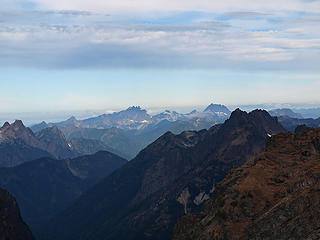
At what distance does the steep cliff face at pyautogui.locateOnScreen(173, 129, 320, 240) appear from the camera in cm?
12325

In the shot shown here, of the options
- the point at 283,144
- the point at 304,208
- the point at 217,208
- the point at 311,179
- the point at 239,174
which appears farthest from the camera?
the point at 283,144

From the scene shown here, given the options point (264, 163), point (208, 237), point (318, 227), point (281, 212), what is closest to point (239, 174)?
point (264, 163)

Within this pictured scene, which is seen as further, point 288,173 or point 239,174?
point 239,174

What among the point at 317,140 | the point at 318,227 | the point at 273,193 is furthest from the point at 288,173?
the point at 318,227

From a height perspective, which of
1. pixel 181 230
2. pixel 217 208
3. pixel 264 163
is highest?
pixel 264 163

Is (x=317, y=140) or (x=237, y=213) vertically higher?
(x=317, y=140)

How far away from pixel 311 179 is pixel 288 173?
2831cm

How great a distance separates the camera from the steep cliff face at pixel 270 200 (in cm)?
12325

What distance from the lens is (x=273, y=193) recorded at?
154500mm

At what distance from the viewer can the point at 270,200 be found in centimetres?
15075

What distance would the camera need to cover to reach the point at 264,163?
593ft

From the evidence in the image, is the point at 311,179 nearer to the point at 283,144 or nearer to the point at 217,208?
the point at 217,208

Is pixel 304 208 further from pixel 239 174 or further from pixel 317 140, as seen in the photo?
pixel 317 140

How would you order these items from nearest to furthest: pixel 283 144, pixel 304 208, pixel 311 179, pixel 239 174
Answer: pixel 304 208 < pixel 311 179 < pixel 239 174 < pixel 283 144
